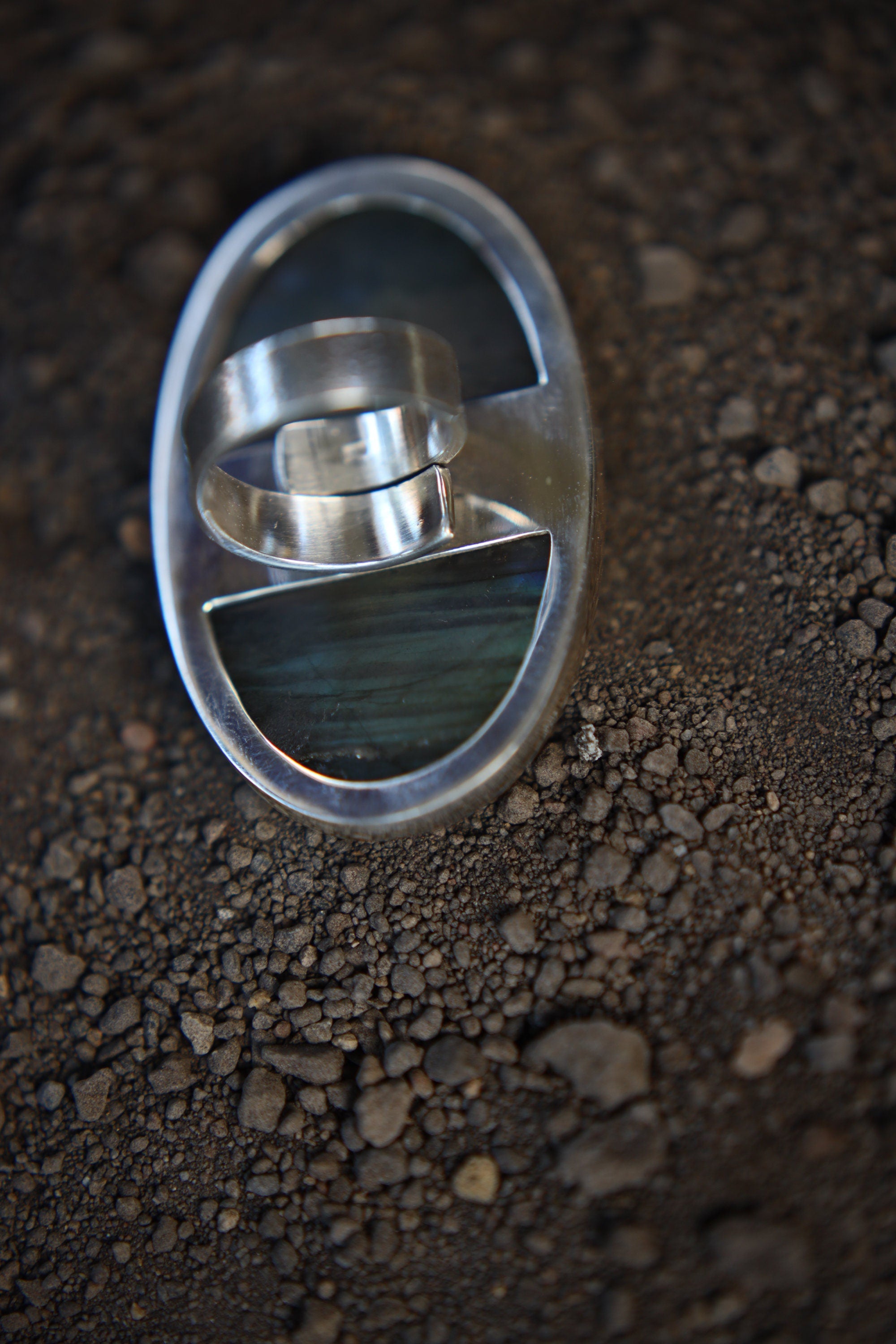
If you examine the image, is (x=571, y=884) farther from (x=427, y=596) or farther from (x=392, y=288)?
(x=392, y=288)

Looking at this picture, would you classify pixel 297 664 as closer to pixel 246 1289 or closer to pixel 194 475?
pixel 194 475

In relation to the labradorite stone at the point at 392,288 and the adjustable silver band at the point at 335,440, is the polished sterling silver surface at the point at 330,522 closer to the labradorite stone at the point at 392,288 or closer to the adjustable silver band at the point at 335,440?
the adjustable silver band at the point at 335,440

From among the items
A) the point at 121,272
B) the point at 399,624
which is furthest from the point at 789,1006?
the point at 121,272

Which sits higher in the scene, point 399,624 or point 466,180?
point 466,180

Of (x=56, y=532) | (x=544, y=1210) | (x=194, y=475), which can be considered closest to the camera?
(x=544, y=1210)

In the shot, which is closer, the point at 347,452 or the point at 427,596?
the point at 427,596

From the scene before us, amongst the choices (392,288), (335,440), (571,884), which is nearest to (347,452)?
(335,440)

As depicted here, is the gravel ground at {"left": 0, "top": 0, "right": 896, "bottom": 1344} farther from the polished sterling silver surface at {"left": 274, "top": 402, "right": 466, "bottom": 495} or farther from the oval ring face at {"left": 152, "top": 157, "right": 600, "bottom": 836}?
the polished sterling silver surface at {"left": 274, "top": 402, "right": 466, "bottom": 495}

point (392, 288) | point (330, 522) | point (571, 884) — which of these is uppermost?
point (392, 288)
